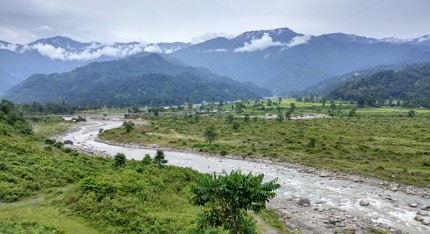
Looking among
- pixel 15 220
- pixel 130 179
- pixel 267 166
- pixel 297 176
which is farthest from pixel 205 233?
pixel 267 166

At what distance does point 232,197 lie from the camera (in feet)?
56.0

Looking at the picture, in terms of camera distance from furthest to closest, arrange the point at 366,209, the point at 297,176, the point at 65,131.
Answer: the point at 65,131 → the point at 297,176 → the point at 366,209

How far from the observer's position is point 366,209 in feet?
146

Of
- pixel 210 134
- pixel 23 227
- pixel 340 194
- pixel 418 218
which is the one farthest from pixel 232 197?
pixel 210 134

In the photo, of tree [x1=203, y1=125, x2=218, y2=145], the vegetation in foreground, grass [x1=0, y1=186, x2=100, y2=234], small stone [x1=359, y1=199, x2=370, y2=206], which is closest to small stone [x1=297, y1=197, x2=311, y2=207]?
small stone [x1=359, y1=199, x2=370, y2=206]

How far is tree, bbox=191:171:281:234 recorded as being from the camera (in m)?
17.0

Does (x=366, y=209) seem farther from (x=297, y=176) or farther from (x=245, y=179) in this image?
(x=245, y=179)

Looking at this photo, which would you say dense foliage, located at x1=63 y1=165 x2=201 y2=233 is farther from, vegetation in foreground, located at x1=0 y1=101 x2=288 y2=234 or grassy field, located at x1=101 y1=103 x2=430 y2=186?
grassy field, located at x1=101 y1=103 x2=430 y2=186

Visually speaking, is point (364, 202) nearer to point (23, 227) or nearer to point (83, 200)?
point (83, 200)

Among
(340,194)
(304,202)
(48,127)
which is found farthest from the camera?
(48,127)

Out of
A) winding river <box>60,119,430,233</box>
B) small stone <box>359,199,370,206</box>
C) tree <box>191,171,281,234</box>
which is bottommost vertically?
winding river <box>60,119,430,233</box>

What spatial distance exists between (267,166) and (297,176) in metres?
10.2

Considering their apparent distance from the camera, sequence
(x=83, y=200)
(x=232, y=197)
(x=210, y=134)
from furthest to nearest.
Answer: (x=210, y=134) → (x=83, y=200) → (x=232, y=197)

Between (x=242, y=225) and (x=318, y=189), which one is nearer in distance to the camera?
(x=242, y=225)
